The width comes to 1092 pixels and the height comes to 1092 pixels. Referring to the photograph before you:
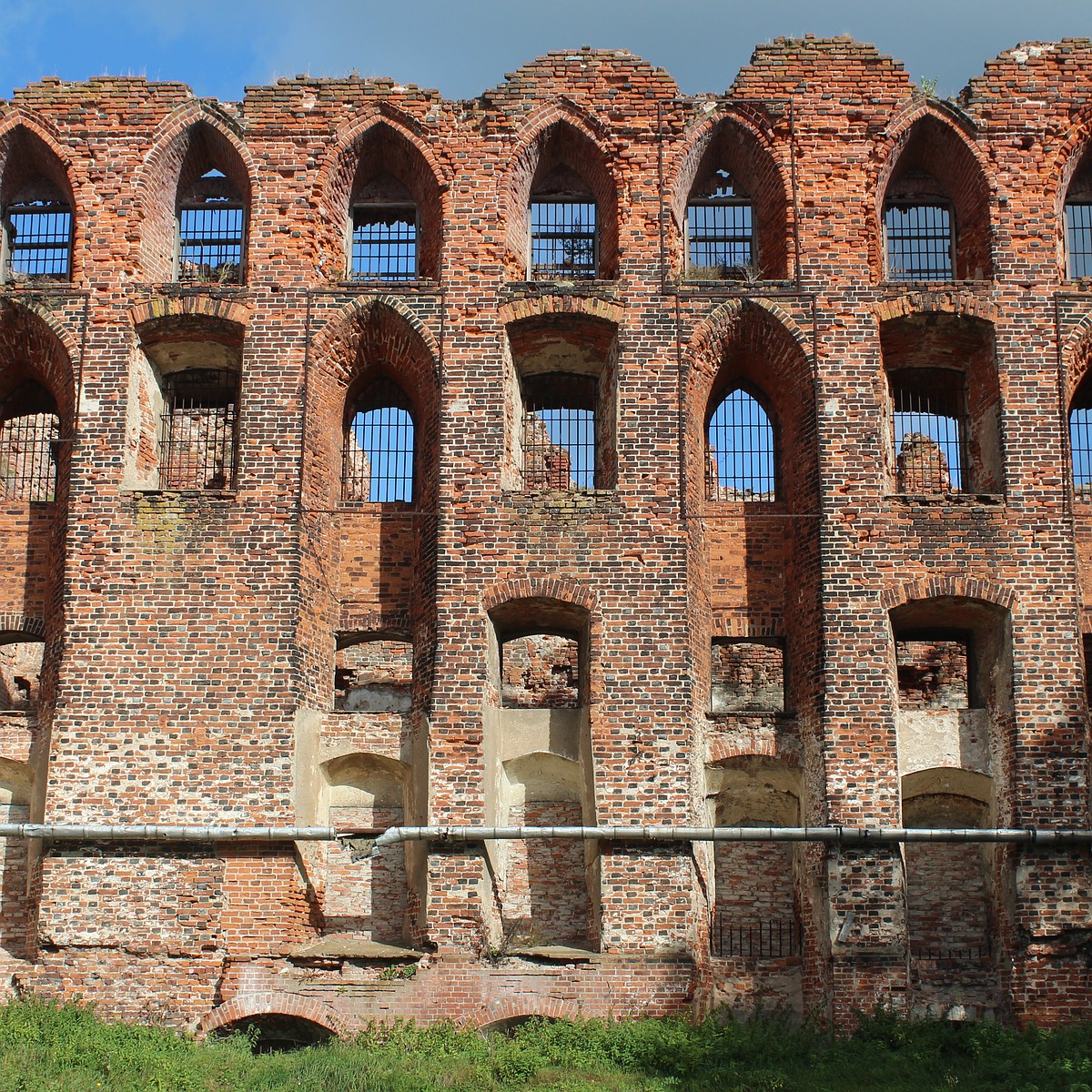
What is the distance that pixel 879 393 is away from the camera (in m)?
18.3

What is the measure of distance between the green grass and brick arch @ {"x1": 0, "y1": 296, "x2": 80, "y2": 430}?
7.12 metres

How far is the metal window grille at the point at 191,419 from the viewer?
1916 cm

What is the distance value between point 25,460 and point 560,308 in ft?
30.9

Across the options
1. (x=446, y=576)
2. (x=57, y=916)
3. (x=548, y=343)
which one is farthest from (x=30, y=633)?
(x=548, y=343)

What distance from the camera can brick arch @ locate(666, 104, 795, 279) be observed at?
1903 cm

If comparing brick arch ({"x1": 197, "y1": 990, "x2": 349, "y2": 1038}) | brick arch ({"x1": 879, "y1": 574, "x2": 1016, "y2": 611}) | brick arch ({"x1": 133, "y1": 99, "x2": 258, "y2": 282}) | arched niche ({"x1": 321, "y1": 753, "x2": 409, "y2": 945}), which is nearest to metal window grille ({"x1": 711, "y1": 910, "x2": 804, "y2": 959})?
arched niche ({"x1": 321, "y1": 753, "x2": 409, "y2": 945})

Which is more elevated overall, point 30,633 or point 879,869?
point 30,633

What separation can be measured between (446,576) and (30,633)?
16.5 feet

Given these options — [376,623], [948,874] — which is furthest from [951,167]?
[376,623]

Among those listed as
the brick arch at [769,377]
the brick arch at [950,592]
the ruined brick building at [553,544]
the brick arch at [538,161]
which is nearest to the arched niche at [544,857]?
the ruined brick building at [553,544]

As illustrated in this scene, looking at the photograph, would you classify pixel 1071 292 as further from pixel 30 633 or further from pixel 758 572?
pixel 30 633

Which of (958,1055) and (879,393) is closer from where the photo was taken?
(958,1055)

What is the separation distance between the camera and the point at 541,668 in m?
20.8

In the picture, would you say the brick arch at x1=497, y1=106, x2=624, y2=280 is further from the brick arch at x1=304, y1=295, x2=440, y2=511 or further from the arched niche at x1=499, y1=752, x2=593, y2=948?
the arched niche at x1=499, y1=752, x2=593, y2=948
